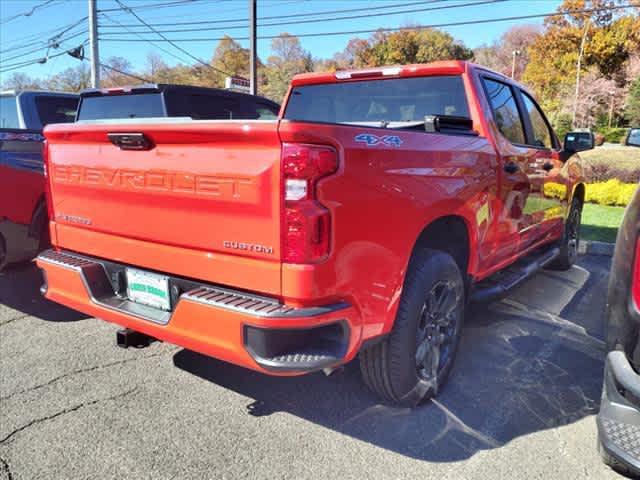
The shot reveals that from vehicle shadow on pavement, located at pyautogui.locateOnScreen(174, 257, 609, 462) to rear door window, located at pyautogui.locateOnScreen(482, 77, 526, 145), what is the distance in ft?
5.23

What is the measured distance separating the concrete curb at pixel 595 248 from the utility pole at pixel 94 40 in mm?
19292

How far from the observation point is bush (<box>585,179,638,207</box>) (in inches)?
412

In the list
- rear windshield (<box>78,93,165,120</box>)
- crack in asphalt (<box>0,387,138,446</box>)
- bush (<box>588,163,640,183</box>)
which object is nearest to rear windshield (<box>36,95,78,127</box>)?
rear windshield (<box>78,93,165,120</box>)

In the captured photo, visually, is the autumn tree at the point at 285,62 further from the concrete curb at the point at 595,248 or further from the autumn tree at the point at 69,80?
the concrete curb at the point at 595,248

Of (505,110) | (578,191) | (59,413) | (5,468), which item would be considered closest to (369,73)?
(505,110)

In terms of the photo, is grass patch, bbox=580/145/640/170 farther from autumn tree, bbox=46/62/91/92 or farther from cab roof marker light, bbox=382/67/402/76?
autumn tree, bbox=46/62/91/92

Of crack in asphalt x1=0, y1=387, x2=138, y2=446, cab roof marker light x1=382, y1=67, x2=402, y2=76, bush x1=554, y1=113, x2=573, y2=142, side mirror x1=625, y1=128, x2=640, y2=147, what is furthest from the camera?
bush x1=554, y1=113, x2=573, y2=142

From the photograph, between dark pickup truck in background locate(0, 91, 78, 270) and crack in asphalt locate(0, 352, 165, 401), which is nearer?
crack in asphalt locate(0, 352, 165, 401)

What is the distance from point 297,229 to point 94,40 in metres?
22.3

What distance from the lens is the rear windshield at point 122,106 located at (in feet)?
14.4

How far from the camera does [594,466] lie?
2.48 metres

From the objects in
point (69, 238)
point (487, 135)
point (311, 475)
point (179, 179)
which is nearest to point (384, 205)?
point (179, 179)

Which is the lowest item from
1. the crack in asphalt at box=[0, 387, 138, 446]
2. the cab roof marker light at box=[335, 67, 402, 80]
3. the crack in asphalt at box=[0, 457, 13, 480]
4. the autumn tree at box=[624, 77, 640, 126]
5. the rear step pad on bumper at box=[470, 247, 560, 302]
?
the crack in asphalt at box=[0, 457, 13, 480]

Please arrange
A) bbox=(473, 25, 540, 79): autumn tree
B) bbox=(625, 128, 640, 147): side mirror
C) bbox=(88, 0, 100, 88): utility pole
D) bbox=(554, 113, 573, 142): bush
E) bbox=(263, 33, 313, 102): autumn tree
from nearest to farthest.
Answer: bbox=(625, 128, 640, 147): side mirror, bbox=(88, 0, 100, 88): utility pole, bbox=(554, 113, 573, 142): bush, bbox=(263, 33, 313, 102): autumn tree, bbox=(473, 25, 540, 79): autumn tree
